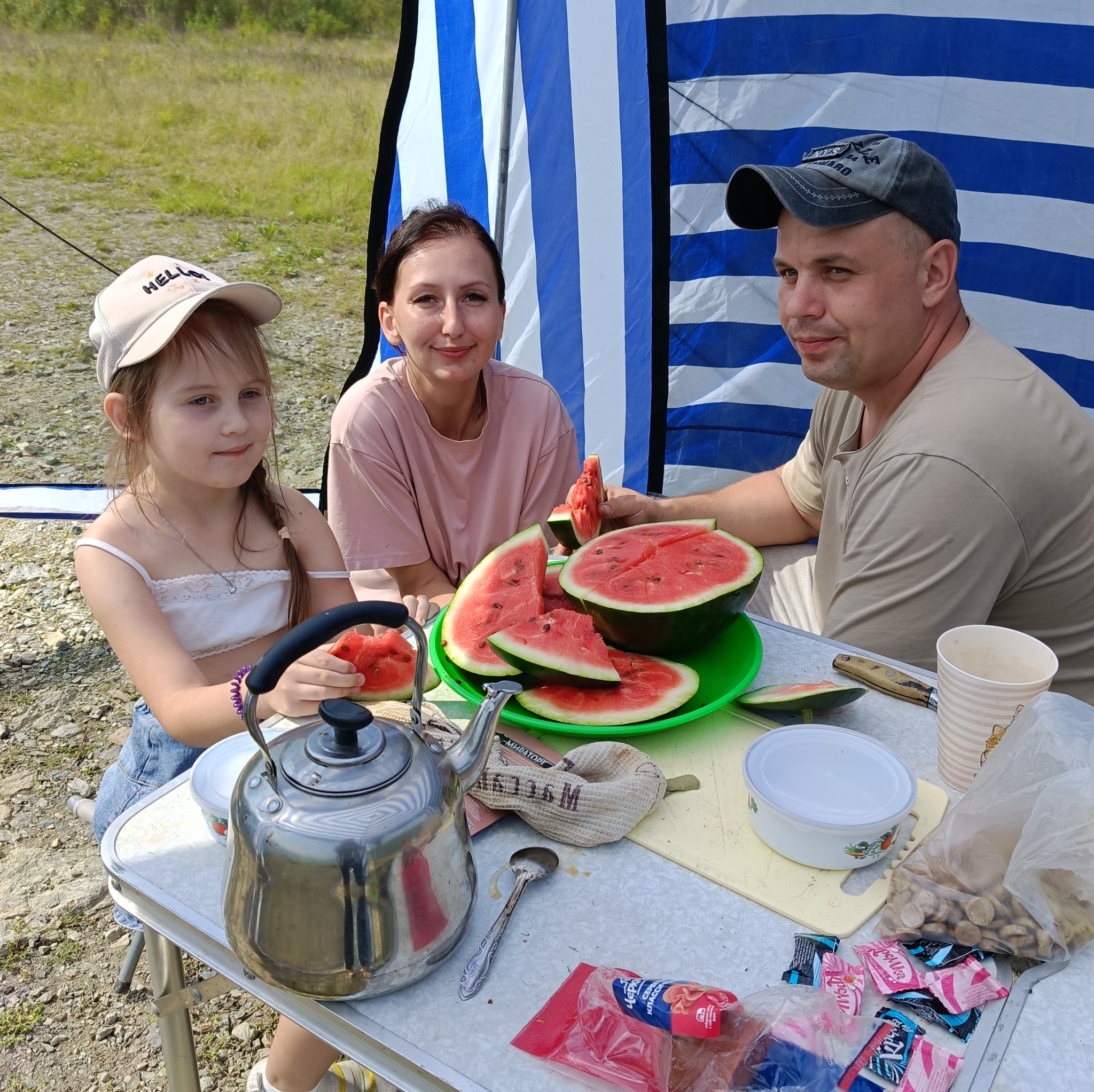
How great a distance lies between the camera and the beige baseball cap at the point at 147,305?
2.04 metres

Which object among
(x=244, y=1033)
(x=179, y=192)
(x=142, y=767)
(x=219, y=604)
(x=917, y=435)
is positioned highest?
(x=917, y=435)

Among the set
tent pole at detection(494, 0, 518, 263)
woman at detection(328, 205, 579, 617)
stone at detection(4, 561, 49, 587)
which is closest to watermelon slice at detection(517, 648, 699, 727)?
woman at detection(328, 205, 579, 617)

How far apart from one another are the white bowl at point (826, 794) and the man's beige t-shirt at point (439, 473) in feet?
5.14

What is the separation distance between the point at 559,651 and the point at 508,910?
0.56 metres

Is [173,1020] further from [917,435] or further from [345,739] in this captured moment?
[917,435]

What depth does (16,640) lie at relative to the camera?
4.06 meters

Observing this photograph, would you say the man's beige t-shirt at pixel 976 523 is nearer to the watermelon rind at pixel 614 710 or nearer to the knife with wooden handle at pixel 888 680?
the knife with wooden handle at pixel 888 680

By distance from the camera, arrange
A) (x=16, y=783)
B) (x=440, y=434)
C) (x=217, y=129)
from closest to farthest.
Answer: (x=440, y=434), (x=16, y=783), (x=217, y=129)

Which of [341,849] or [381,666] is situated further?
[381,666]

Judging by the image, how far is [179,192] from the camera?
41.1 ft

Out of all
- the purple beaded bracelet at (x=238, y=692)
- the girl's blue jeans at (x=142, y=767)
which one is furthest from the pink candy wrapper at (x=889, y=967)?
the girl's blue jeans at (x=142, y=767)

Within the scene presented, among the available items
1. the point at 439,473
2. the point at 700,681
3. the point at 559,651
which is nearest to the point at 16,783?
the point at 439,473

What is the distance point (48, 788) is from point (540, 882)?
8.36 feet

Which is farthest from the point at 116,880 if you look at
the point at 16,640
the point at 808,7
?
the point at 808,7
